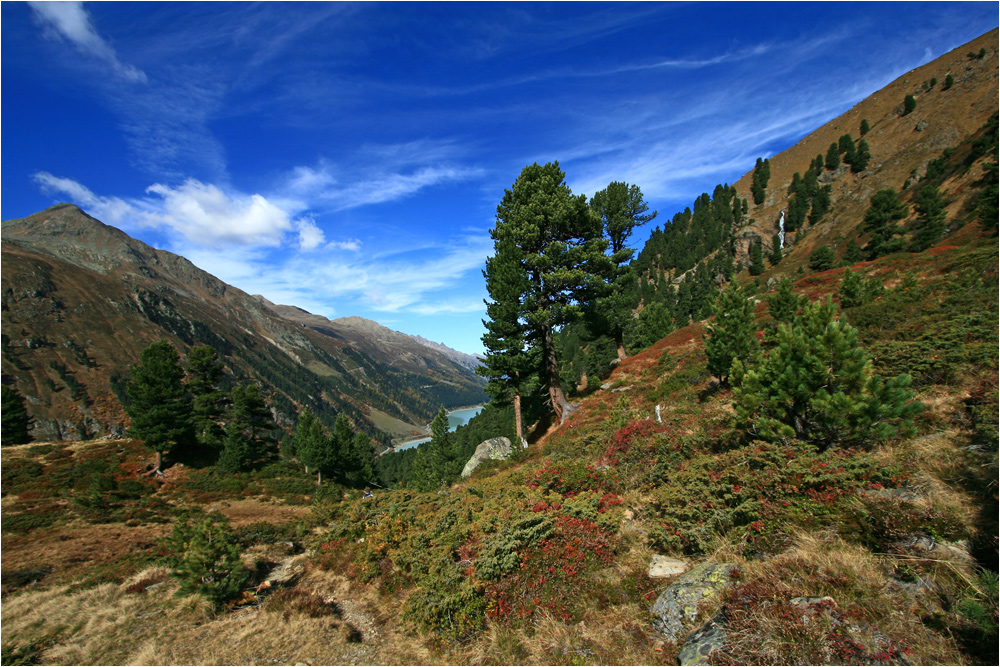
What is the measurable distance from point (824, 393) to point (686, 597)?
5481 millimetres

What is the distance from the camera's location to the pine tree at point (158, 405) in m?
31.4

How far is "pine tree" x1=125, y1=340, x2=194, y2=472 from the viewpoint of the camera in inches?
1237

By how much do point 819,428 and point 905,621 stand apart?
208 inches

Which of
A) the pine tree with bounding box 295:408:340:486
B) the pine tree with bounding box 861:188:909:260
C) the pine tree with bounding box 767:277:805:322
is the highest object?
the pine tree with bounding box 861:188:909:260

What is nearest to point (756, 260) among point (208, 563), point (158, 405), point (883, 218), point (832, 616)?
point (883, 218)

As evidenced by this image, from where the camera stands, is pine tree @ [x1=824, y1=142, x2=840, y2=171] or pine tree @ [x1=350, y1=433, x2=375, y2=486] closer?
pine tree @ [x1=350, y1=433, x2=375, y2=486]

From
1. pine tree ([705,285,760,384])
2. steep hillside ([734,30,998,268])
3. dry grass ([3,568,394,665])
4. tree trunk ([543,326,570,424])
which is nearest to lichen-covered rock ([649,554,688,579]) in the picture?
dry grass ([3,568,394,665])

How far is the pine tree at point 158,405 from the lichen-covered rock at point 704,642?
134 ft

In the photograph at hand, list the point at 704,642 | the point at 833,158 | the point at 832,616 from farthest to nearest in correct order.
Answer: the point at 833,158 < the point at 704,642 < the point at 832,616

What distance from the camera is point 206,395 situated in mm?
39844

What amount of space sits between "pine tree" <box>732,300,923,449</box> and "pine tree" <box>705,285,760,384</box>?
6.50m

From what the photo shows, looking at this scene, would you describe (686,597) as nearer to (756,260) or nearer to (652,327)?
(652,327)

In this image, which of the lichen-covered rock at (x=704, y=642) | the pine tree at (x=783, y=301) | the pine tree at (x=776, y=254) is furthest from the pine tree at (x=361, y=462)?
the pine tree at (x=776, y=254)

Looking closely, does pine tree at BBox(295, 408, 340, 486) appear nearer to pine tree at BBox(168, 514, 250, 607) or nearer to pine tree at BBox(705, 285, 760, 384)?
pine tree at BBox(168, 514, 250, 607)
